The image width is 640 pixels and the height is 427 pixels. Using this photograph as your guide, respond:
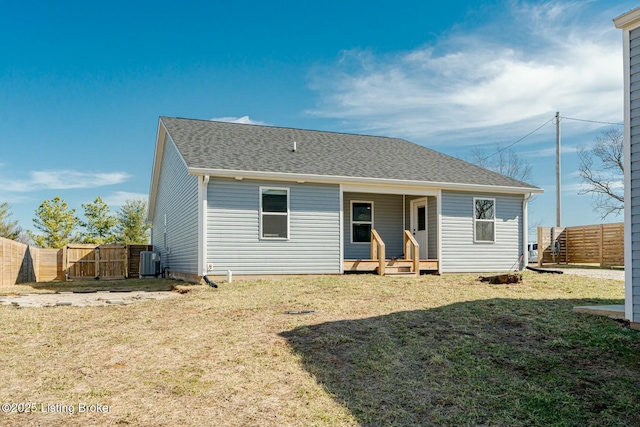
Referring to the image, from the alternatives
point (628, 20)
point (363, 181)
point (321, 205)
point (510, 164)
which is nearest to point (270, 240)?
point (321, 205)

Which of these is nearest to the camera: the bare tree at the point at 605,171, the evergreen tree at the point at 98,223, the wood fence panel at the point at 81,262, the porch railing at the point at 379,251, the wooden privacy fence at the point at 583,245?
the porch railing at the point at 379,251

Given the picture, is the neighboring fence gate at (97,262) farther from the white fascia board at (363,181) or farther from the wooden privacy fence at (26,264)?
the white fascia board at (363,181)

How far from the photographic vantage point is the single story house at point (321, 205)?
12016 millimetres

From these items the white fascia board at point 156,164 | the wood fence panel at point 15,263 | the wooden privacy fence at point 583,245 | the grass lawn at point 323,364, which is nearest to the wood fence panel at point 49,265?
the wood fence panel at point 15,263

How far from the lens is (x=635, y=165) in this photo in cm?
639

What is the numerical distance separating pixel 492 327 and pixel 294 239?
22.4 feet

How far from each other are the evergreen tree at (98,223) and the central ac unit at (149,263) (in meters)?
18.0

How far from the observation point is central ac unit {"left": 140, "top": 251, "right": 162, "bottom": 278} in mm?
17172

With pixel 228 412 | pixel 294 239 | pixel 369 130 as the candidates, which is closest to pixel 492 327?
pixel 228 412

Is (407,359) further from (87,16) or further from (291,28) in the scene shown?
(87,16)

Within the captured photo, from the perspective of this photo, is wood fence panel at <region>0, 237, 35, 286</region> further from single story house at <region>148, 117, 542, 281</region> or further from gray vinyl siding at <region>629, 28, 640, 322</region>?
gray vinyl siding at <region>629, 28, 640, 322</region>

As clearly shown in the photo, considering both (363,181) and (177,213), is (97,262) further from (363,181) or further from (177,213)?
(363,181)

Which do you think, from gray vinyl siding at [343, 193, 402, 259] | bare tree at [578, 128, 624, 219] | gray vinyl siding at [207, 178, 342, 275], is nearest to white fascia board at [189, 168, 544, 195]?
gray vinyl siding at [207, 178, 342, 275]

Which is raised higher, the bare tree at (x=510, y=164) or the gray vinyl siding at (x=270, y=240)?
the bare tree at (x=510, y=164)
